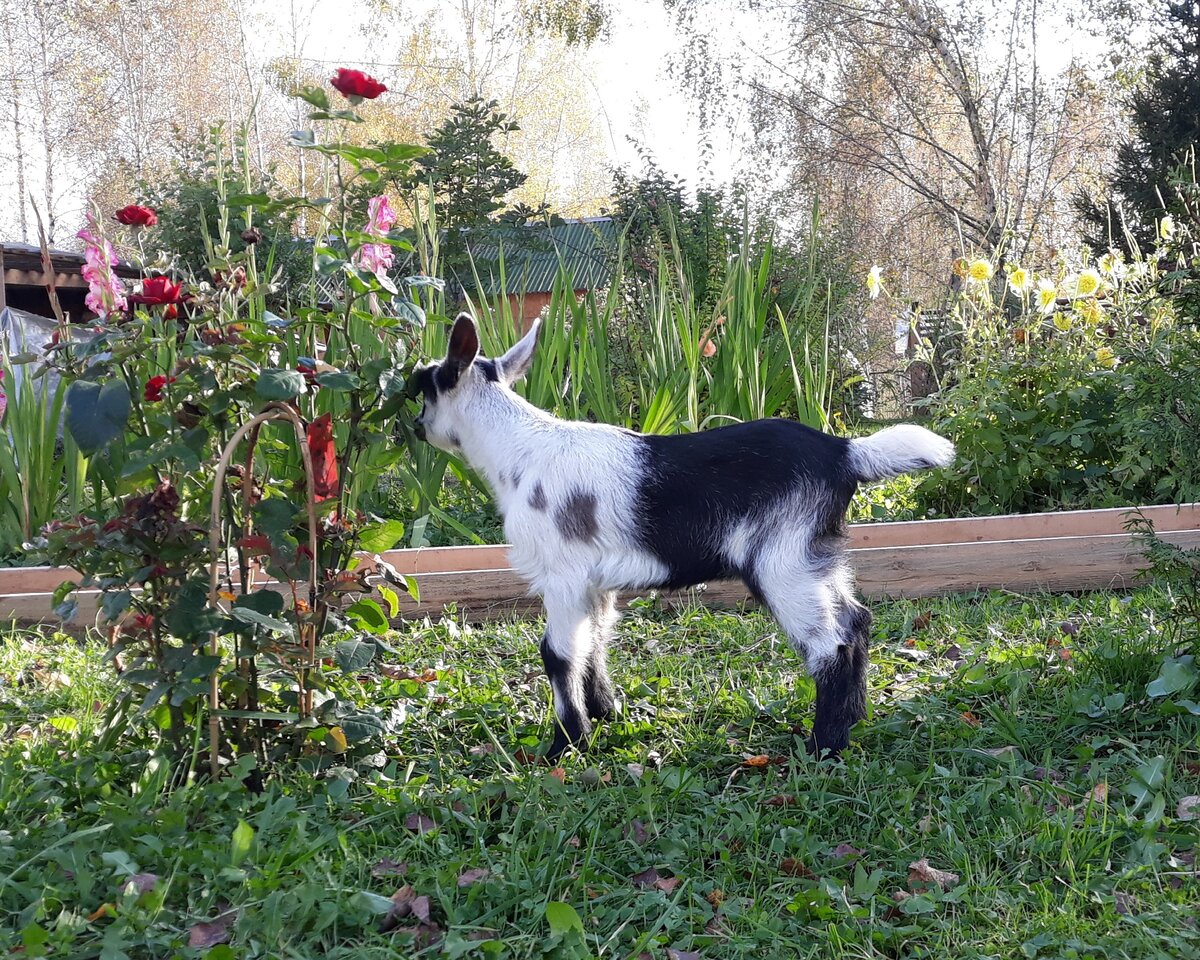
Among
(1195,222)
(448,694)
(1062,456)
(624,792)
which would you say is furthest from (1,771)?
(1062,456)

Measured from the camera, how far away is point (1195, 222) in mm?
2955

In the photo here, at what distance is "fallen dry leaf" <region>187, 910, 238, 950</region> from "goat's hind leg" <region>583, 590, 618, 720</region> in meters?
1.33

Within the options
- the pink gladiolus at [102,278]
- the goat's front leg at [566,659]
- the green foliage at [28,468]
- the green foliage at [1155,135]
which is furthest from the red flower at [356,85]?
the green foliage at [1155,135]

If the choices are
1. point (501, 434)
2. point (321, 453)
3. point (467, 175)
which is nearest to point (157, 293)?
point (321, 453)

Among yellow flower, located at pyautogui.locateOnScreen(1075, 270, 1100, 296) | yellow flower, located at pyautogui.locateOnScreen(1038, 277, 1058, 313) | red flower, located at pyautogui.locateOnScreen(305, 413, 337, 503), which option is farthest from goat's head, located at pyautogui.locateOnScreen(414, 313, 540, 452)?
yellow flower, located at pyautogui.locateOnScreen(1075, 270, 1100, 296)

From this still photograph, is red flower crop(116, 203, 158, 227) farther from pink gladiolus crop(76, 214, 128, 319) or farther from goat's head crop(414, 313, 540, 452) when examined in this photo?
goat's head crop(414, 313, 540, 452)

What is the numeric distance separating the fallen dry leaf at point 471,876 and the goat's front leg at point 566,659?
0.71 meters

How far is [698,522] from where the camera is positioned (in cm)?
285

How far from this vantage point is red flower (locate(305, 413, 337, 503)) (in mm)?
2582

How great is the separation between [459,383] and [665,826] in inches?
54.3

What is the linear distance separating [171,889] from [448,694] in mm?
1357

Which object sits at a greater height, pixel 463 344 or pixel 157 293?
pixel 157 293

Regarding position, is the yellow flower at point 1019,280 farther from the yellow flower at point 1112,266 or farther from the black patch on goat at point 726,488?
the black patch on goat at point 726,488

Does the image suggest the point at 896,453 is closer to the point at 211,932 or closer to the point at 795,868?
the point at 795,868
